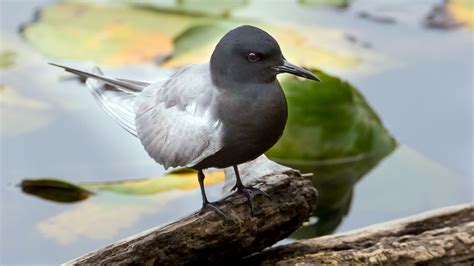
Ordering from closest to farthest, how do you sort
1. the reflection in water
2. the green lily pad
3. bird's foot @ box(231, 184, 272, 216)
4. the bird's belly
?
the bird's belly < bird's foot @ box(231, 184, 272, 216) < the reflection in water < the green lily pad

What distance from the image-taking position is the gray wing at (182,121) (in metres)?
1.44

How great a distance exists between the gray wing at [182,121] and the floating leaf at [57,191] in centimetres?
47

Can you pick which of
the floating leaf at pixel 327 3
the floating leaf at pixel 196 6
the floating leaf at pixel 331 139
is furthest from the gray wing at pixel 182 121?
the floating leaf at pixel 327 3

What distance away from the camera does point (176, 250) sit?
1470 millimetres

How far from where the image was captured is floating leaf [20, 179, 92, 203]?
1985 mm

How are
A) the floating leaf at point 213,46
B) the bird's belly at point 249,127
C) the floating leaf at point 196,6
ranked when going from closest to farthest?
the bird's belly at point 249,127
the floating leaf at point 213,46
the floating leaf at point 196,6

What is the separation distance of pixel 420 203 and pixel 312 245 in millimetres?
505

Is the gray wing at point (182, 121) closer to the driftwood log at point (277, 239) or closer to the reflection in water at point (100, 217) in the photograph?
the driftwood log at point (277, 239)

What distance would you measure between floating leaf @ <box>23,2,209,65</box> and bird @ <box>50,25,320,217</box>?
1.00m

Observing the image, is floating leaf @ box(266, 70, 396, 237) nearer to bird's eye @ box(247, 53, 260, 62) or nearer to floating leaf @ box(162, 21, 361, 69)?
floating leaf @ box(162, 21, 361, 69)

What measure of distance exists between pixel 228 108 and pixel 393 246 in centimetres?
35

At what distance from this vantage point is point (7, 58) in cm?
255

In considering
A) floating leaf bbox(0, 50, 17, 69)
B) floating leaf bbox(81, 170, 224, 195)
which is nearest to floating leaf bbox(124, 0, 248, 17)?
floating leaf bbox(0, 50, 17, 69)

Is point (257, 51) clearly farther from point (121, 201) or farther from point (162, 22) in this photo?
point (162, 22)
